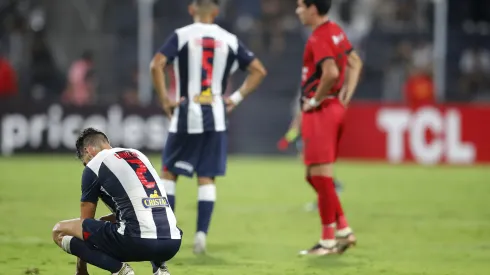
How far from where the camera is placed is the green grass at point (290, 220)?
9.08 meters

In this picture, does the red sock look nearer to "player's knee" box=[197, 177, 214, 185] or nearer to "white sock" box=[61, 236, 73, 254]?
"player's knee" box=[197, 177, 214, 185]

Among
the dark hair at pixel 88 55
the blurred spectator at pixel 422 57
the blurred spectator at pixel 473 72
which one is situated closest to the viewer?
the dark hair at pixel 88 55

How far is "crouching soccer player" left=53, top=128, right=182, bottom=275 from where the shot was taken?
7316mm

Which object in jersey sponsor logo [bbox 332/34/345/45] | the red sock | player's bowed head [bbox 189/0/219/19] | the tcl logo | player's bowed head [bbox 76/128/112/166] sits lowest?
the tcl logo

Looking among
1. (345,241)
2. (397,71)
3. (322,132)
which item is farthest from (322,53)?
(397,71)

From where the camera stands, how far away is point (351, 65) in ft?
33.3

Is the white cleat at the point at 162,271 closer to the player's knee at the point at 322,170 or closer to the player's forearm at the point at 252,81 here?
the player's knee at the point at 322,170

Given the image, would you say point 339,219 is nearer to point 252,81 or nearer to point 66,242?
point 252,81

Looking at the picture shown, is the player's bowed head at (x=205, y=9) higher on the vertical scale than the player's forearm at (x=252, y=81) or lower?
higher

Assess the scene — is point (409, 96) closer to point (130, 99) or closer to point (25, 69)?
point (130, 99)

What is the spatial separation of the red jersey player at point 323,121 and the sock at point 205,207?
0.90 meters

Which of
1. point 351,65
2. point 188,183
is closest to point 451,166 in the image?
→ point 188,183

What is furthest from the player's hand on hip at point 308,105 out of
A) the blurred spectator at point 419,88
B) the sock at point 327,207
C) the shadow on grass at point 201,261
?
the blurred spectator at point 419,88

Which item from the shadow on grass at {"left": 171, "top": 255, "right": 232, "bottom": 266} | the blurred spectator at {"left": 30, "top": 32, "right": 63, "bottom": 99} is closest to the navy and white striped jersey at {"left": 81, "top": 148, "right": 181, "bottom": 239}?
the shadow on grass at {"left": 171, "top": 255, "right": 232, "bottom": 266}
